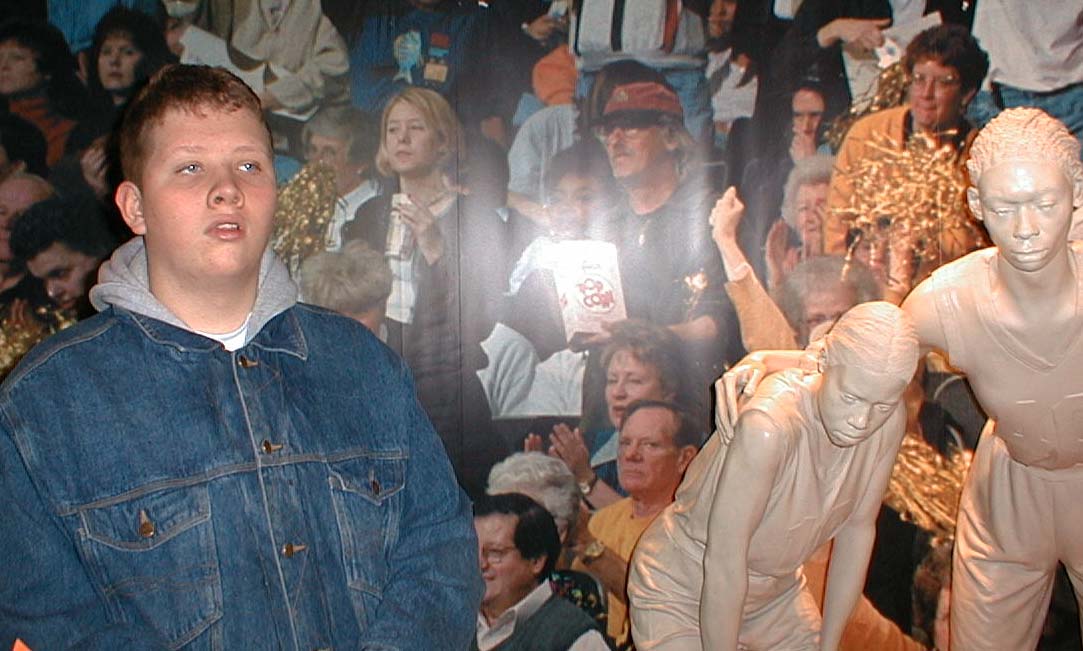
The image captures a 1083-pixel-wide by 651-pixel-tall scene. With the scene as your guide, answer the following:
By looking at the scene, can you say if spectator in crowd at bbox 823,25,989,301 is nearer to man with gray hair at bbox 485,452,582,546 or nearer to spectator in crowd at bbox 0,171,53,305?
man with gray hair at bbox 485,452,582,546

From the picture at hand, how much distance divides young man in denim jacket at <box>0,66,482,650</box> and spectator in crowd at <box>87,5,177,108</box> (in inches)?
95.5

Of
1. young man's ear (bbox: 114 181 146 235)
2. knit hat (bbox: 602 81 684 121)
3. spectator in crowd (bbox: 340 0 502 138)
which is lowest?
young man's ear (bbox: 114 181 146 235)

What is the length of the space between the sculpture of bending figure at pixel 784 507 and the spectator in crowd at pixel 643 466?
0.94m

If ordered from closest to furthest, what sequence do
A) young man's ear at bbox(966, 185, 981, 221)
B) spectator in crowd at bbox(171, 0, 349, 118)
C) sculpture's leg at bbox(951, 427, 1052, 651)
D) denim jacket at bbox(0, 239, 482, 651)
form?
denim jacket at bbox(0, 239, 482, 651) < young man's ear at bbox(966, 185, 981, 221) < sculpture's leg at bbox(951, 427, 1052, 651) < spectator in crowd at bbox(171, 0, 349, 118)

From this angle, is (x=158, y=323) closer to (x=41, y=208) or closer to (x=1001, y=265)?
(x=1001, y=265)

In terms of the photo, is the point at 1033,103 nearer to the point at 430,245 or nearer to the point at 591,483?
the point at 591,483

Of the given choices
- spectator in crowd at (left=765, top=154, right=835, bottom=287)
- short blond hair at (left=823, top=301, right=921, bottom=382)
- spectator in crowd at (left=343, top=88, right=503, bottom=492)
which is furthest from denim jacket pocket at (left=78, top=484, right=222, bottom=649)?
spectator in crowd at (left=765, top=154, right=835, bottom=287)

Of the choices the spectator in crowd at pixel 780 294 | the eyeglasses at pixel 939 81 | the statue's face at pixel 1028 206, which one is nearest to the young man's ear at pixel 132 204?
the statue's face at pixel 1028 206

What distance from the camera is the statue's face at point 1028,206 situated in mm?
2219

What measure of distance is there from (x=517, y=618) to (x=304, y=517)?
252cm

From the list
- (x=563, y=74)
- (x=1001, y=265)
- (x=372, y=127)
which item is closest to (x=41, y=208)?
(x=372, y=127)

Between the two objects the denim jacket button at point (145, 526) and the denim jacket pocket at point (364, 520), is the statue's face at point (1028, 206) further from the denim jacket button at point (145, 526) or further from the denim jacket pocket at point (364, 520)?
the denim jacket button at point (145, 526)

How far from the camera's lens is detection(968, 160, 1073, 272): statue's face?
2219mm

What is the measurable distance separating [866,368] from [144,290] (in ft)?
5.13
